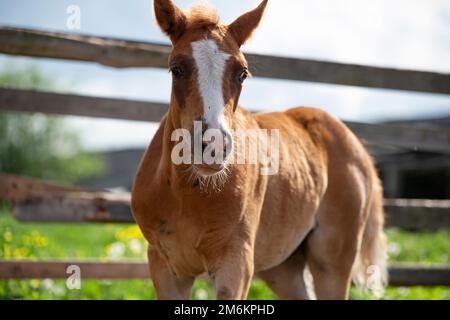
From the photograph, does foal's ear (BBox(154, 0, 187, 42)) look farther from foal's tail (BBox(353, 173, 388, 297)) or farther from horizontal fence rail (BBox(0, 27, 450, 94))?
foal's tail (BBox(353, 173, 388, 297))

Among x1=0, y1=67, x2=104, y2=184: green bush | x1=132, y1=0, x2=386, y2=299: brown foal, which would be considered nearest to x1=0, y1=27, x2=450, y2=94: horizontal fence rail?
x1=132, y1=0, x2=386, y2=299: brown foal

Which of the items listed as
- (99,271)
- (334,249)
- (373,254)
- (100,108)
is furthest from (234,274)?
(100,108)

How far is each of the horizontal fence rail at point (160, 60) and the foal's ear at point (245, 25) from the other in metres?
1.55

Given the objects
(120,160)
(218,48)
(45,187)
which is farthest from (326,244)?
(120,160)

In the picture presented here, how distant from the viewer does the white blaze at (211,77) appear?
303cm

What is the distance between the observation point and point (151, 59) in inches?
208

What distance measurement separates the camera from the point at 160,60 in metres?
5.28

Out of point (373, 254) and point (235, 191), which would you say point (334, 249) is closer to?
point (373, 254)

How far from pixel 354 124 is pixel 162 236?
2728 millimetres

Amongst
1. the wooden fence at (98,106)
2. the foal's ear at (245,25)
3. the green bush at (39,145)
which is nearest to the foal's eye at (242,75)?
the foal's ear at (245,25)

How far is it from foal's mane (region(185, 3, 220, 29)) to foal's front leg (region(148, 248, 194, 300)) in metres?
1.35

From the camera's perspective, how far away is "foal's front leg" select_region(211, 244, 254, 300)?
3.31 m
